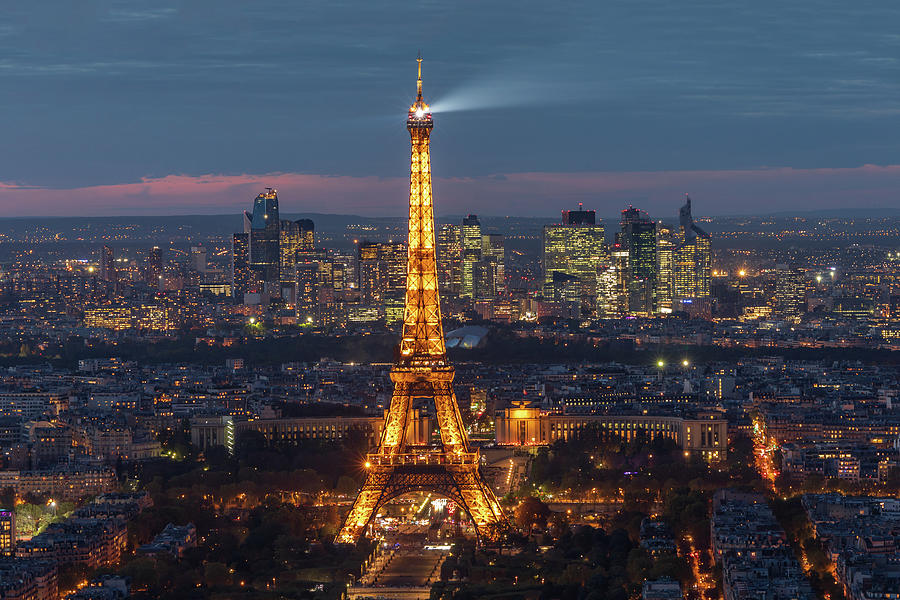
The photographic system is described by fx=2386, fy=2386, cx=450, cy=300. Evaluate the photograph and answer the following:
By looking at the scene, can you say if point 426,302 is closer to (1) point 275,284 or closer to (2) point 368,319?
(2) point 368,319

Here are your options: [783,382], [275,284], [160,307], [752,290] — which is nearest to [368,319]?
[160,307]

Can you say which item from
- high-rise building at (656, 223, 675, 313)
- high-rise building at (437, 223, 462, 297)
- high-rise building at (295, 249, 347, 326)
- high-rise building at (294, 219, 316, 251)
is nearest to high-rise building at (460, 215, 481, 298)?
high-rise building at (437, 223, 462, 297)

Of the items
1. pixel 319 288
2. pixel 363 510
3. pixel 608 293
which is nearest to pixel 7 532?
pixel 363 510

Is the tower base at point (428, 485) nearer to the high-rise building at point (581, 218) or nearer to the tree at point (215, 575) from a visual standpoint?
the tree at point (215, 575)

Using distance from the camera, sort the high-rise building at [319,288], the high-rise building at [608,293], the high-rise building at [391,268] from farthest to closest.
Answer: the high-rise building at [608,293] → the high-rise building at [391,268] → the high-rise building at [319,288]

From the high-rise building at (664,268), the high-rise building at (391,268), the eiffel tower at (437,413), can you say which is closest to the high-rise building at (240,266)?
the high-rise building at (391,268)

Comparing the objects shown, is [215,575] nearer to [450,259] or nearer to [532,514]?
[532,514]

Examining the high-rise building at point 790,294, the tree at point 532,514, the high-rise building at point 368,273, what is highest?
the tree at point 532,514
